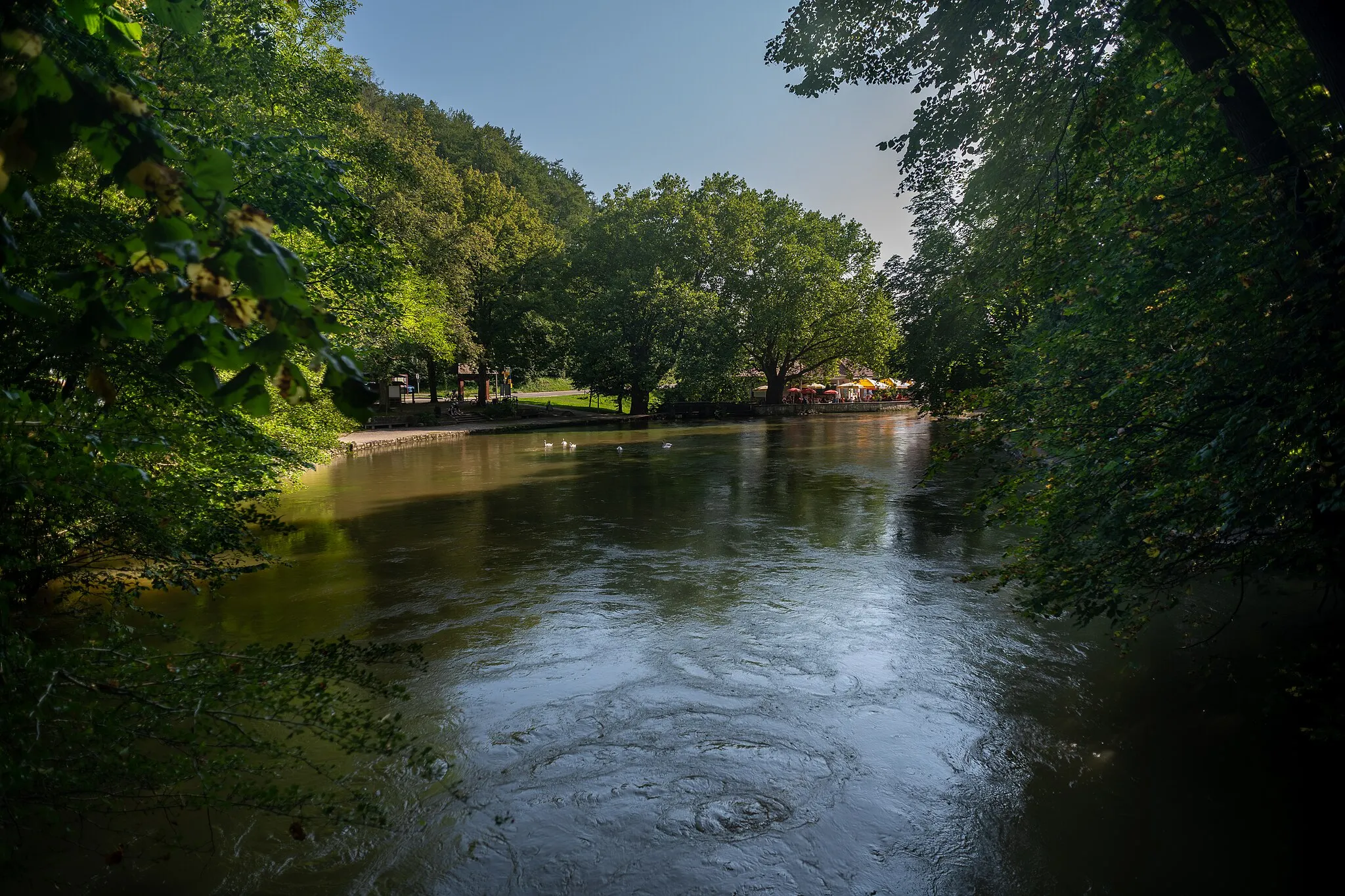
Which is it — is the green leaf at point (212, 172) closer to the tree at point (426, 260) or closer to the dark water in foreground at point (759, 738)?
the dark water in foreground at point (759, 738)

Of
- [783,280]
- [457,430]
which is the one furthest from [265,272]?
[783,280]

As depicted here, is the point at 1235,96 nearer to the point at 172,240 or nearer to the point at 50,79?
the point at 172,240

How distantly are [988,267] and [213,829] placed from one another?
8.98 meters

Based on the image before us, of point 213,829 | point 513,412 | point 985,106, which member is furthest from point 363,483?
point 513,412

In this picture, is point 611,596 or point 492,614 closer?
point 492,614

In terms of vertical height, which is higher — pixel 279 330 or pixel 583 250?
pixel 583 250

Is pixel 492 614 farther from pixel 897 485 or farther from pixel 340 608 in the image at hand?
pixel 897 485

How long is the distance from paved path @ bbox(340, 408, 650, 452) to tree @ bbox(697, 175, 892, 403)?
11149 millimetres

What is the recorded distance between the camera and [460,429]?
38156 mm

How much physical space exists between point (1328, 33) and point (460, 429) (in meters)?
37.0

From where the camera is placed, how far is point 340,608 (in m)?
10.4

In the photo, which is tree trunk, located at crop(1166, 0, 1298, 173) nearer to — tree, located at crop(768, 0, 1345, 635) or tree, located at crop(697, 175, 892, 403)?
tree, located at crop(768, 0, 1345, 635)

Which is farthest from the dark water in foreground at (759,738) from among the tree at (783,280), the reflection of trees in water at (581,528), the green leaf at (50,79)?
the tree at (783,280)

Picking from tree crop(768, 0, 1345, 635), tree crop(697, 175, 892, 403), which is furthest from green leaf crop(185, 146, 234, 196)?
tree crop(697, 175, 892, 403)
